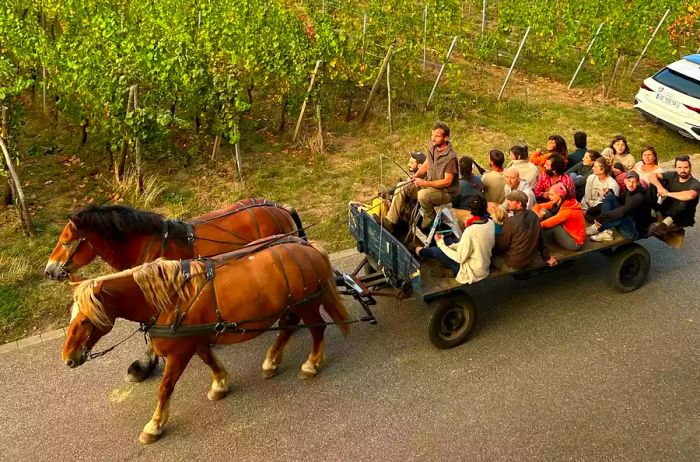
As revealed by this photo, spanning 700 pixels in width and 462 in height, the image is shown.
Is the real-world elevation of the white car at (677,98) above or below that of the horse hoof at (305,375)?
above

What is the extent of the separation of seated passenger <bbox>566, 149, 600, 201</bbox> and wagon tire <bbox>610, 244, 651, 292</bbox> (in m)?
1.01

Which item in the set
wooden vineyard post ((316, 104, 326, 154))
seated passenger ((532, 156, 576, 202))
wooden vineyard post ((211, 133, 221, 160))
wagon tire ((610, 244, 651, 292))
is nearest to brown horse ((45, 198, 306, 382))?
seated passenger ((532, 156, 576, 202))

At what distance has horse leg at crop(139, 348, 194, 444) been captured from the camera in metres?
4.57

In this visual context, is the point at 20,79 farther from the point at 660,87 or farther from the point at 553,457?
the point at 660,87

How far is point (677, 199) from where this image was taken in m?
6.34

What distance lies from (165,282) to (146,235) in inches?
31.5

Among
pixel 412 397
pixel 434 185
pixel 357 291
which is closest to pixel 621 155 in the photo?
pixel 434 185

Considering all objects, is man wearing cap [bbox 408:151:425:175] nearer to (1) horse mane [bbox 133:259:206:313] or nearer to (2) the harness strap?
(2) the harness strap

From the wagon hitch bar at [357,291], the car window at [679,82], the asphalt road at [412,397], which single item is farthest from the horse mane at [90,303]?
the car window at [679,82]

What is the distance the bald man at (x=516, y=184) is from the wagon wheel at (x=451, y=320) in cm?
150

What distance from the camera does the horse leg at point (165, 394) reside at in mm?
4566

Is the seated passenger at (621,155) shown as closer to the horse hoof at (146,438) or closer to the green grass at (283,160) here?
the green grass at (283,160)

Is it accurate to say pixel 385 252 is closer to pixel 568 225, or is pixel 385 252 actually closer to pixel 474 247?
pixel 474 247

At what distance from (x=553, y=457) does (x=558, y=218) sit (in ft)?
8.19
